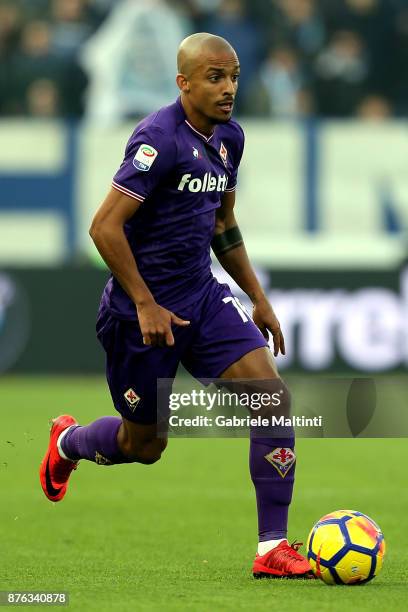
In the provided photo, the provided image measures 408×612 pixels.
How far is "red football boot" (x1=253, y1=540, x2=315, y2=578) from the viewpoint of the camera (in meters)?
5.73

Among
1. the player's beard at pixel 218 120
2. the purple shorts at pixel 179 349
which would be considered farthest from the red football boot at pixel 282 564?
the player's beard at pixel 218 120

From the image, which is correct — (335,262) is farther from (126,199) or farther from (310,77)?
(126,199)

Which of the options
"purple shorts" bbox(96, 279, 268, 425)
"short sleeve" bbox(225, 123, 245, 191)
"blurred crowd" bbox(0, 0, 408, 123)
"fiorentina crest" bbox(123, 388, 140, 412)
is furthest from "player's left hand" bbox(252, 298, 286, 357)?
"blurred crowd" bbox(0, 0, 408, 123)

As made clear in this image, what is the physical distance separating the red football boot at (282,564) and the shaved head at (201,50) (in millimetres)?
1920

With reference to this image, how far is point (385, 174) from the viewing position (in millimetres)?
16578

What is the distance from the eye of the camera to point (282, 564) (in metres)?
5.73

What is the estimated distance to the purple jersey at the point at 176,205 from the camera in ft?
19.2

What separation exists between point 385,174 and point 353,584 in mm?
11372

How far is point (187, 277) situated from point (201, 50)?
0.93 metres

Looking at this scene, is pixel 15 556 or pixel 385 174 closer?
pixel 15 556

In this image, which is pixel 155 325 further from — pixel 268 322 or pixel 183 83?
pixel 183 83

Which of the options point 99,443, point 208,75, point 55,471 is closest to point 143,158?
point 208,75

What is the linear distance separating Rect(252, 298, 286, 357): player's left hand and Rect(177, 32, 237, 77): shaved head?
3.70 ft

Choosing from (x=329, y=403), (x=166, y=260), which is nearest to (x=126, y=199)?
(x=166, y=260)
